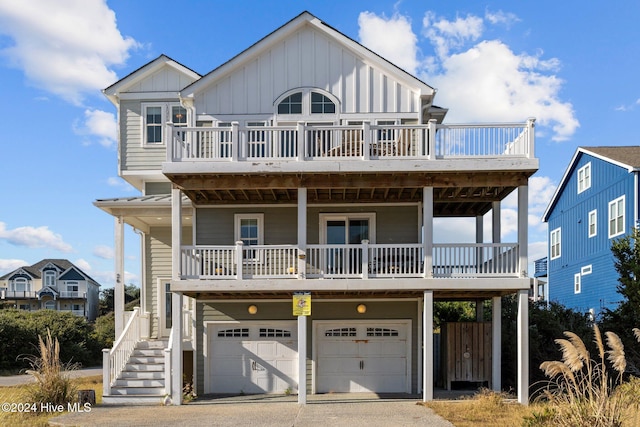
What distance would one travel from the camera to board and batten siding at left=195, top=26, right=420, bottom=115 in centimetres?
1784

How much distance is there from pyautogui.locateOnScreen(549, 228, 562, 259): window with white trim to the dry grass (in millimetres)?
21209

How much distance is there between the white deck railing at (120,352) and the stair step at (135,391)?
0.24 meters

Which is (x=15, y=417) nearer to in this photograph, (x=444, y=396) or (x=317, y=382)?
(x=317, y=382)

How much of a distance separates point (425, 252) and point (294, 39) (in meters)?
7.48

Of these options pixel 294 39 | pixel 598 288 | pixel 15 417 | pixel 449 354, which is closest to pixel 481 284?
pixel 449 354

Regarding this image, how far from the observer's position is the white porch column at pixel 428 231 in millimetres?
15133

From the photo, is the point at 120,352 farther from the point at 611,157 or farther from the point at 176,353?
the point at 611,157

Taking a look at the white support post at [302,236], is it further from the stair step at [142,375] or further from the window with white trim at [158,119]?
the window with white trim at [158,119]

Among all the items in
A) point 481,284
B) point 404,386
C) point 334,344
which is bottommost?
point 404,386

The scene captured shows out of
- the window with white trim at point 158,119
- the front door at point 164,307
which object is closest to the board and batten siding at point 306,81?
the window with white trim at point 158,119

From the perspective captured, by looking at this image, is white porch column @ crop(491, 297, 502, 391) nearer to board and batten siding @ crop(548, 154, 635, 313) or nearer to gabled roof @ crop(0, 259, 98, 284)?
board and batten siding @ crop(548, 154, 635, 313)

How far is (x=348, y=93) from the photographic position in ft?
58.7

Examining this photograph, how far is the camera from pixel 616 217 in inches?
1019

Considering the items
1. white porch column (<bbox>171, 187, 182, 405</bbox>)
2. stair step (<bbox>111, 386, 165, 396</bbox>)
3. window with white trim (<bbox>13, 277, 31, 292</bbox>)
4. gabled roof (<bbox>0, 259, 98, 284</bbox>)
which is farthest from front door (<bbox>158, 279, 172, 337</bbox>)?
window with white trim (<bbox>13, 277, 31, 292</bbox>)
